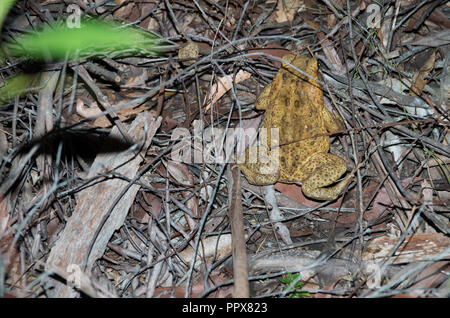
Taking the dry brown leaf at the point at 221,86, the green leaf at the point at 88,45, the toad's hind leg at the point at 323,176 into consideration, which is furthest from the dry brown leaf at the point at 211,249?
the green leaf at the point at 88,45

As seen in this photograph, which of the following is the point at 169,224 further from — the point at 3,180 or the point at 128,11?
the point at 128,11

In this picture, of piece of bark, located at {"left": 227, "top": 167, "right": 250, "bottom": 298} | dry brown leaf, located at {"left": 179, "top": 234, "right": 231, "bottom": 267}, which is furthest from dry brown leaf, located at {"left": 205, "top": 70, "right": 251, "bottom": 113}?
dry brown leaf, located at {"left": 179, "top": 234, "right": 231, "bottom": 267}

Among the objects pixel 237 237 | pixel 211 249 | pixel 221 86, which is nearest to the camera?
pixel 237 237

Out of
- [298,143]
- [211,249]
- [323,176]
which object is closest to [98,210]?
[211,249]

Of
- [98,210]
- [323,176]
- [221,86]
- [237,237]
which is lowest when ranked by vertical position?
[237,237]

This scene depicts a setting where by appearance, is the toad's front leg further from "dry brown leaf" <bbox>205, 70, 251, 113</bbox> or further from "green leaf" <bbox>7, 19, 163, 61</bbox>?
"green leaf" <bbox>7, 19, 163, 61</bbox>

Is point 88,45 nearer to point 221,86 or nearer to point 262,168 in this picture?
point 221,86

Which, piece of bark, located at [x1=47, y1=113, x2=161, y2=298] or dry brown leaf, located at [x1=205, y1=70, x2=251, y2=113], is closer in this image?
piece of bark, located at [x1=47, y1=113, x2=161, y2=298]
